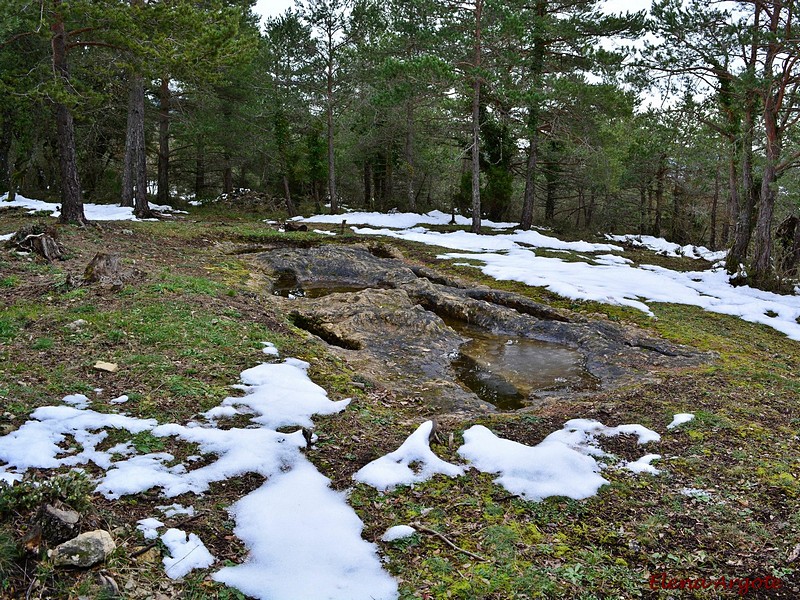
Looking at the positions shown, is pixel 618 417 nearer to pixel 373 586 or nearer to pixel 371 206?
pixel 373 586

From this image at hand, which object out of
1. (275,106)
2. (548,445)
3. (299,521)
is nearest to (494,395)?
(548,445)

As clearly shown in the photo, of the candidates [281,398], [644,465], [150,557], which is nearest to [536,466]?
[644,465]

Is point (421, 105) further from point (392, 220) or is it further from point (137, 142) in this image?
point (137, 142)

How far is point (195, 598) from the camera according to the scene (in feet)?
7.70

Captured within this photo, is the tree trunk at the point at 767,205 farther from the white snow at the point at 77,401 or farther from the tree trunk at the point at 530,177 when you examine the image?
the white snow at the point at 77,401

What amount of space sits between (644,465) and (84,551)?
385 cm

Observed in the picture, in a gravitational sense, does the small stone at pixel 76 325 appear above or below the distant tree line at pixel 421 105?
below

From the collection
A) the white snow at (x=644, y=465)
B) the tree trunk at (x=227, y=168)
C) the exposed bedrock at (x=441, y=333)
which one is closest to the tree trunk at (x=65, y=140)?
the exposed bedrock at (x=441, y=333)

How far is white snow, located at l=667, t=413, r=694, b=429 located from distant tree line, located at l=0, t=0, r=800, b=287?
30.6ft

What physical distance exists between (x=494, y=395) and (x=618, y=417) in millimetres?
1522

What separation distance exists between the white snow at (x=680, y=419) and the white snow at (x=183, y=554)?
4.15 meters

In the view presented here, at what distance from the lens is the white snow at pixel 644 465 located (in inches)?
A: 152

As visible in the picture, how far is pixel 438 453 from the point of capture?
4.08 meters

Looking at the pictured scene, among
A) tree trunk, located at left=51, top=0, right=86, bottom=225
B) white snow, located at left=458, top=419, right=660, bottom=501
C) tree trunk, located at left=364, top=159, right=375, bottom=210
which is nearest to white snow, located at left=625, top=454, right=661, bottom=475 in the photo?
white snow, located at left=458, top=419, right=660, bottom=501
